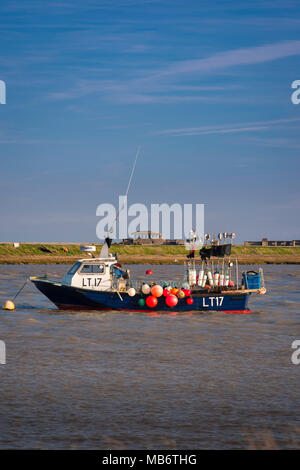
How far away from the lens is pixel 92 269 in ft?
110

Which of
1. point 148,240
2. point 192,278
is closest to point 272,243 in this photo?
point 148,240

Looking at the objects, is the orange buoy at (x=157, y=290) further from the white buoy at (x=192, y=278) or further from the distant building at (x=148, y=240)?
the distant building at (x=148, y=240)

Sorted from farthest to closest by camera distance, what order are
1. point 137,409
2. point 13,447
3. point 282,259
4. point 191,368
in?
point 282,259 < point 191,368 < point 137,409 < point 13,447

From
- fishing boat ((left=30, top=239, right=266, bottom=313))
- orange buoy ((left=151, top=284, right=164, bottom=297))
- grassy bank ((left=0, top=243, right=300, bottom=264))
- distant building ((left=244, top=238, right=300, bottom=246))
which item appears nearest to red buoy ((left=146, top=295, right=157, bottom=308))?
fishing boat ((left=30, top=239, right=266, bottom=313))

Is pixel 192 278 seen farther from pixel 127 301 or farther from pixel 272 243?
pixel 272 243

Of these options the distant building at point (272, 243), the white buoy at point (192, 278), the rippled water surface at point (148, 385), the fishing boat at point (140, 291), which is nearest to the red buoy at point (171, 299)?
the fishing boat at point (140, 291)

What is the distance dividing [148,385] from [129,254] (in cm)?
11219

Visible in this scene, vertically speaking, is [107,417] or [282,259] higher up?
[282,259]

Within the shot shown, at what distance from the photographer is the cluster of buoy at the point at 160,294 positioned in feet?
108

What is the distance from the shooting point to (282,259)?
134 m

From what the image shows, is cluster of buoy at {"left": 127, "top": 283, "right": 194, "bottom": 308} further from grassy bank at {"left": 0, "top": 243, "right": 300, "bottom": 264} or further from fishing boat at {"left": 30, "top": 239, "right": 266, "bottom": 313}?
grassy bank at {"left": 0, "top": 243, "right": 300, "bottom": 264}
